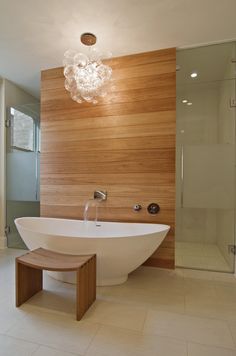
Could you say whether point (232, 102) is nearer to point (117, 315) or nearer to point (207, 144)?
point (207, 144)

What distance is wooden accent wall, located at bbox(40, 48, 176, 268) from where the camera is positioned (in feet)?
8.07

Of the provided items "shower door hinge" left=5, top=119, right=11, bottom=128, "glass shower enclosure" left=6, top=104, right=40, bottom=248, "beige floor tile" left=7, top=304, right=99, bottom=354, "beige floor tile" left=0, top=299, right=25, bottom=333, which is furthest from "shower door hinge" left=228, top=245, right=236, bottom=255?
"shower door hinge" left=5, top=119, right=11, bottom=128

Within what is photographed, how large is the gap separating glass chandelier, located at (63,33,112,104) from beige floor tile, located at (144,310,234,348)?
7.25ft

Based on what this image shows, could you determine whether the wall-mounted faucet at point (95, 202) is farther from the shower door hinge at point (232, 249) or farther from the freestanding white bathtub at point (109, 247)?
the shower door hinge at point (232, 249)

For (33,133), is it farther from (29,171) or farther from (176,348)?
Answer: (176,348)

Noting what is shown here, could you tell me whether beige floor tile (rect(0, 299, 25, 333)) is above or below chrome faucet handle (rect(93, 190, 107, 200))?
below

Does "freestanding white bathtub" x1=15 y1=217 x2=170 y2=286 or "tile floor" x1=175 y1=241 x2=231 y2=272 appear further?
"tile floor" x1=175 y1=241 x2=231 y2=272

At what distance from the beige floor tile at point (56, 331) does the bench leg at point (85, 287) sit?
0.10m

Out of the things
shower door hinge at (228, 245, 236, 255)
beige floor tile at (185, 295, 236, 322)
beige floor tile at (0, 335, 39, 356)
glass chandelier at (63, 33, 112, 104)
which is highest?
glass chandelier at (63, 33, 112, 104)

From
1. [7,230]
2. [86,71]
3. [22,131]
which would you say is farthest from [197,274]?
[22,131]

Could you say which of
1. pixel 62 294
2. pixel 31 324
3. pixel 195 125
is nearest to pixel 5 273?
pixel 62 294

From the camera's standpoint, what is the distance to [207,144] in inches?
96.6

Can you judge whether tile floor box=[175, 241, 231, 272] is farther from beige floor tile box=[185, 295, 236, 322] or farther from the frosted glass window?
the frosted glass window

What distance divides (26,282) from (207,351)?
1482mm
